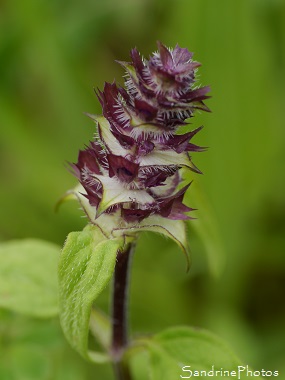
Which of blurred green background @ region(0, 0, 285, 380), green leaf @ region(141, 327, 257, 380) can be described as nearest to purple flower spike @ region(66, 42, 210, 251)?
green leaf @ region(141, 327, 257, 380)

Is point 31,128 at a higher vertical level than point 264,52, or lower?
lower

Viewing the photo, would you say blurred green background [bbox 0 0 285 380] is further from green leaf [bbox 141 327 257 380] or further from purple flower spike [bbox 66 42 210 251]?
purple flower spike [bbox 66 42 210 251]

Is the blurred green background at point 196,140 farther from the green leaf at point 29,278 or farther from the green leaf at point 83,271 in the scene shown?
the green leaf at point 83,271

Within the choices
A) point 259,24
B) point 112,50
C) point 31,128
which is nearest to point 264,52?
point 259,24

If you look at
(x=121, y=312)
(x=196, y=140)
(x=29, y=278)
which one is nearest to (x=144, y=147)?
(x=121, y=312)

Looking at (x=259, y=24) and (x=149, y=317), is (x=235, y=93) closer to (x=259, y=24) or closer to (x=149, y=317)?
(x=259, y=24)
